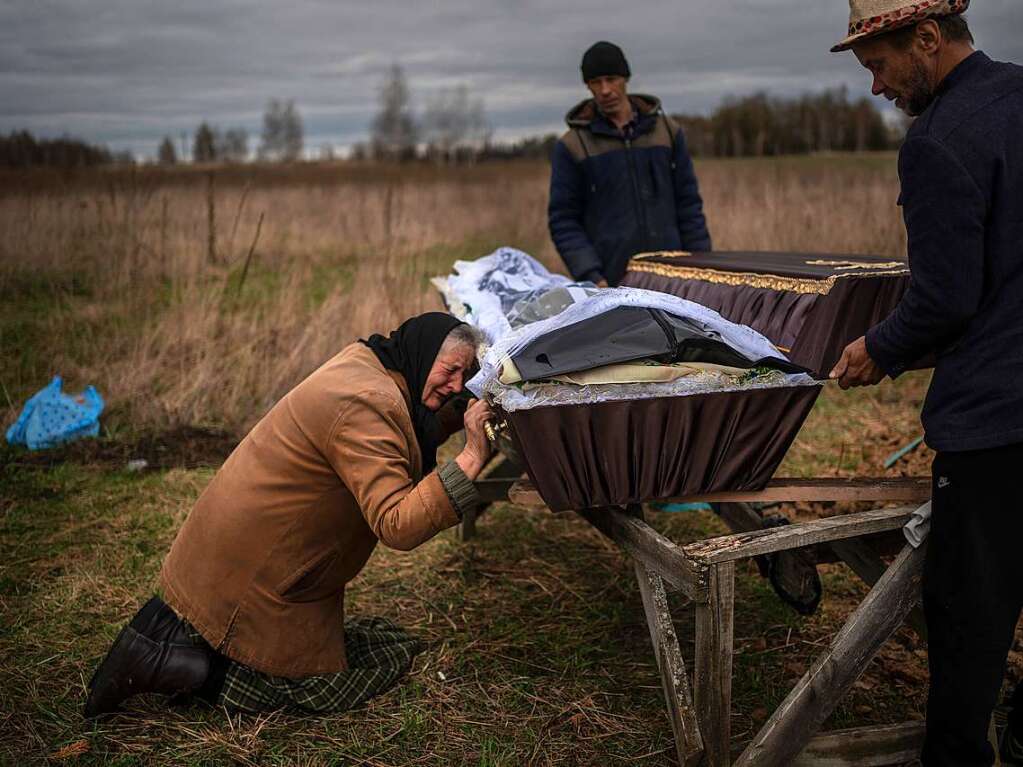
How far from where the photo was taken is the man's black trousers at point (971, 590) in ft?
7.26

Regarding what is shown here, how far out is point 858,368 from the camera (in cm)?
241

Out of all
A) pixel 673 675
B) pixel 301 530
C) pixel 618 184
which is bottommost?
pixel 673 675

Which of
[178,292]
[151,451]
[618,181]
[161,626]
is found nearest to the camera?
[161,626]

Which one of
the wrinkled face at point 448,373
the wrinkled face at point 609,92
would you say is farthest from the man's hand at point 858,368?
the wrinkled face at point 609,92

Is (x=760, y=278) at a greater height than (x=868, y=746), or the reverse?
(x=760, y=278)

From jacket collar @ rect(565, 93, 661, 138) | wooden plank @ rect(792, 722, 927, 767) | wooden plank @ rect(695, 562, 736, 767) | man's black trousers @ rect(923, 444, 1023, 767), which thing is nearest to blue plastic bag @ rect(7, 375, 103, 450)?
jacket collar @ rect(565, 93, 661, 138)

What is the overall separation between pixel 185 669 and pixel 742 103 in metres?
24.2

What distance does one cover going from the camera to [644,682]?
344 cm

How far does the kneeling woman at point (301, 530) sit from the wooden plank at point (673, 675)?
631mm

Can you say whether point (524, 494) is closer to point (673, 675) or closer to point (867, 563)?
point (673, 675)

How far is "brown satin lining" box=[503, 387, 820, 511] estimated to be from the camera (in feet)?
7.89

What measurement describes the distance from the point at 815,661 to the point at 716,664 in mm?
314

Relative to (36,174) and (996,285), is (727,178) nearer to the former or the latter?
(36,174)

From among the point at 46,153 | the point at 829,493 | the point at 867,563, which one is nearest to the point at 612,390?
the point at 829,493
